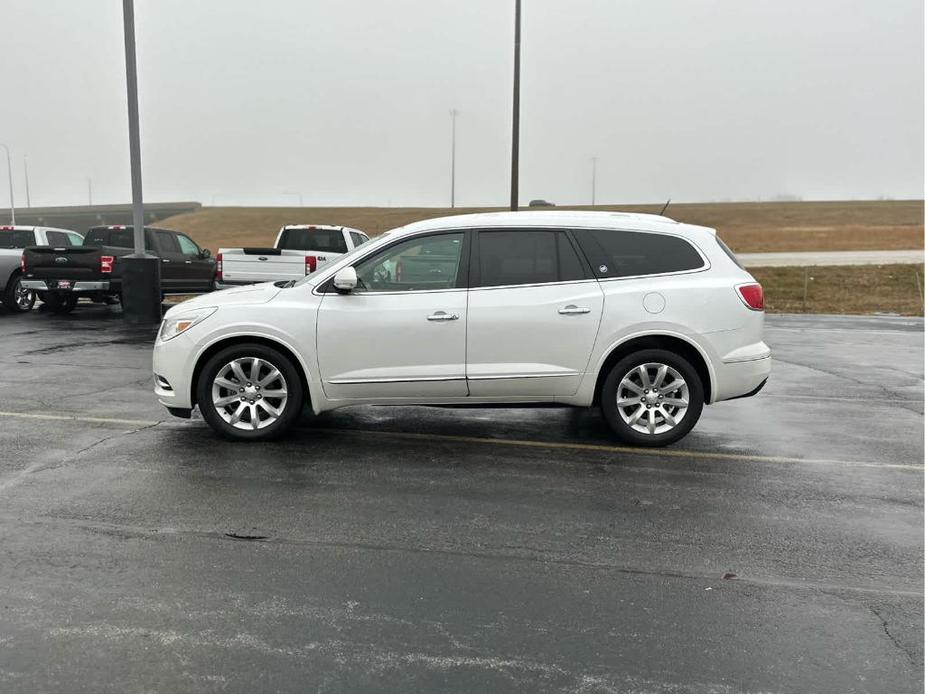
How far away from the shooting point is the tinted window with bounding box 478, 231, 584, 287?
6406mm

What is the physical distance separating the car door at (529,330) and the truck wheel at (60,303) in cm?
1398

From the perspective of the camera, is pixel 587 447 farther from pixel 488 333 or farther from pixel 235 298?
pixel 235 298

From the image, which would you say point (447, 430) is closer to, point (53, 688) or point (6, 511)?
point (6, 511)

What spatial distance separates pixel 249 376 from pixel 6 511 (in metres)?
2.07

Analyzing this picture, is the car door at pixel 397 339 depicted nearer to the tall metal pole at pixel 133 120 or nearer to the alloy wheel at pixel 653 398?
the alloy wheel at pixel 653 398

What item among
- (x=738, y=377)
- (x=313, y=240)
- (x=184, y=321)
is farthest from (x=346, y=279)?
(x=313, y=240)

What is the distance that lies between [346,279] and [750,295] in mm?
3199

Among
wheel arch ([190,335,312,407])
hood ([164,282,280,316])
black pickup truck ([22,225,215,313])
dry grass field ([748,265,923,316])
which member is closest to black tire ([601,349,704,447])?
wheel arch ([190,335,312,407])

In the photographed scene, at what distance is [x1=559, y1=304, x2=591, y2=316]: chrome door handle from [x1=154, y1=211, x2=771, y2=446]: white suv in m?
0.01

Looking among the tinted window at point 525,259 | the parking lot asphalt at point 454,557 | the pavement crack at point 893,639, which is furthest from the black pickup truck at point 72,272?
the pavement crack at point 893,639

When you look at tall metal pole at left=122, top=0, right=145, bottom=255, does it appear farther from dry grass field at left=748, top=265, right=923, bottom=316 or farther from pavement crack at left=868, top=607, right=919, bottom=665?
dry grass field at left=748, top=265, right=923, bottom=316

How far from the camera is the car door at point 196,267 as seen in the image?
62.8ft

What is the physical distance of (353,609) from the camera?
354 cm

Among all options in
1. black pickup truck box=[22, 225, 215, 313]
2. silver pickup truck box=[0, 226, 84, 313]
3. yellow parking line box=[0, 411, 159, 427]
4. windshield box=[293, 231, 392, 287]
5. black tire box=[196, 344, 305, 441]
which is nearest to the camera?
black tire box=[196, 344, 305, 441]
